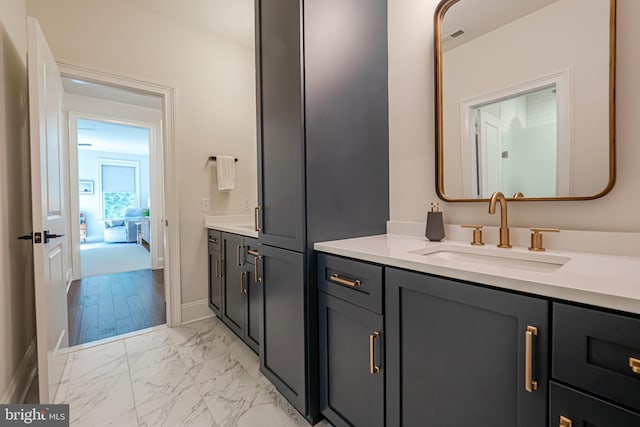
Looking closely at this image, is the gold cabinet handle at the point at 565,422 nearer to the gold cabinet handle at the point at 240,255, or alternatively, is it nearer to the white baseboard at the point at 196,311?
the gold cabinet handle at the point at 240,255

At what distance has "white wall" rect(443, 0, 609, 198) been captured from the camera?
3.38ft

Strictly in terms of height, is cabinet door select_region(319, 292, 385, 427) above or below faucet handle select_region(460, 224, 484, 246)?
below

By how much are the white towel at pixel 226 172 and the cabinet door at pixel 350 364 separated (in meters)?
1.89

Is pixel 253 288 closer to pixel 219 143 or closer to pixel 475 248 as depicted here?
pixel 475 248

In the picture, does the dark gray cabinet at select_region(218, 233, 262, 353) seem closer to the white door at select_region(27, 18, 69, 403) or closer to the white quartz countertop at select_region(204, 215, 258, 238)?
the white quartz countertop at select_region(204, 215, 258, 238)

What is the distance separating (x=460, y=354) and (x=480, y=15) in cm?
149

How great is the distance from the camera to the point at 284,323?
1487mm

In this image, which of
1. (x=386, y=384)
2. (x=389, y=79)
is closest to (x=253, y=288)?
(x=386, y=384)

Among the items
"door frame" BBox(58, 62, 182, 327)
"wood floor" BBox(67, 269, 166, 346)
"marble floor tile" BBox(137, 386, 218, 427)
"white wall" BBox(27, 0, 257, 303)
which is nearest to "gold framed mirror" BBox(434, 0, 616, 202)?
"marble floor tile" BBox(137, 386, 218, 427)

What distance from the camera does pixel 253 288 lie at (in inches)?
75.5

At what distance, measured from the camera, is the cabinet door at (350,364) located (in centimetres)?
107

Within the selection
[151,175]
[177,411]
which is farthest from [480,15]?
[151,175]

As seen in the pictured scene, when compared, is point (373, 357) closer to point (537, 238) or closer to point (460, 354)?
point (460, 354)

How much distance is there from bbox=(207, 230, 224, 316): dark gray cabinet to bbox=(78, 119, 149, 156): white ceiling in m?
3.46
